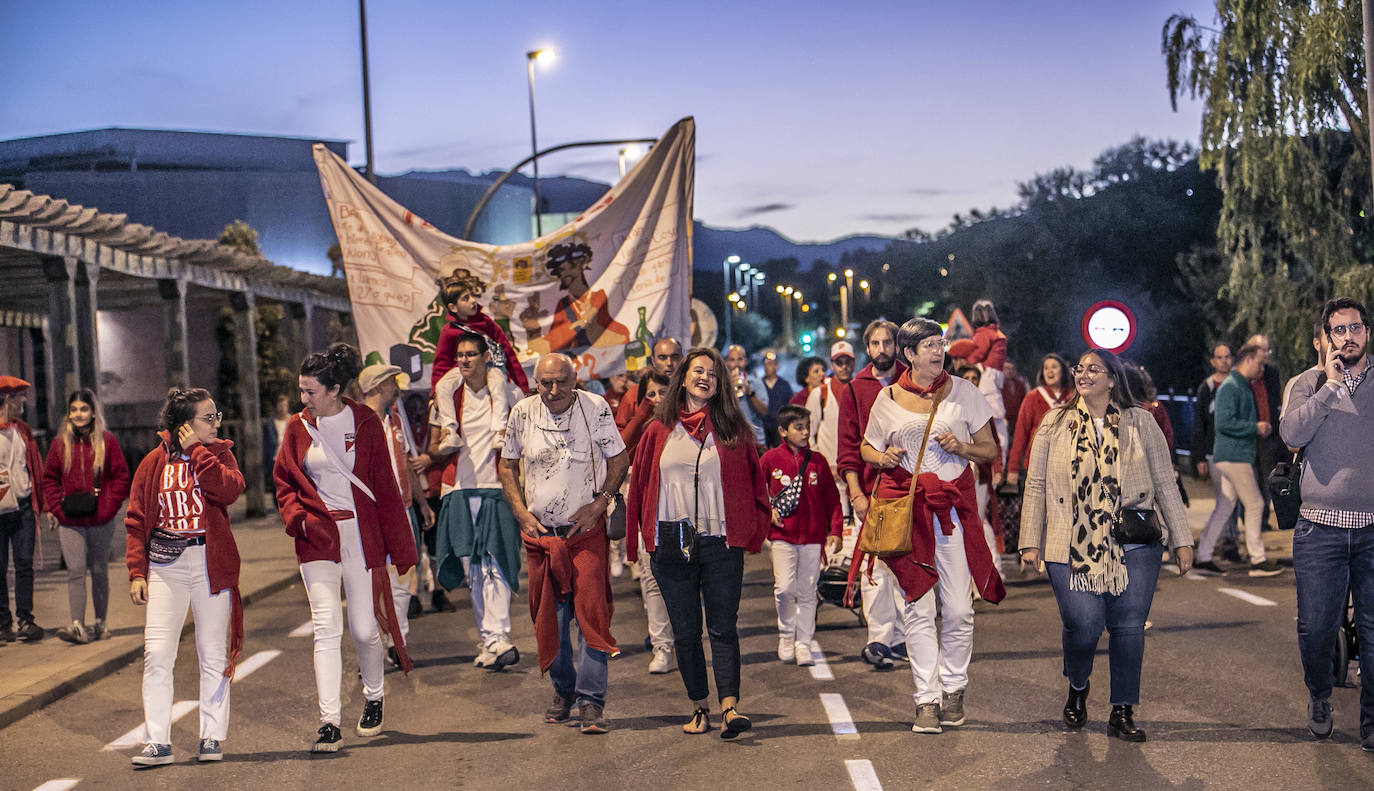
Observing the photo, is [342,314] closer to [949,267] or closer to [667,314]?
[667,314]

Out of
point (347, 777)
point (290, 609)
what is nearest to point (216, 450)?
point (347, 777)

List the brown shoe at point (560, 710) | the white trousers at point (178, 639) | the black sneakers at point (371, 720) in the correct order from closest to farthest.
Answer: the white trousers at point (178, 639), the black sneakers at point (371, 720), the brown shoe at point (560, 710)

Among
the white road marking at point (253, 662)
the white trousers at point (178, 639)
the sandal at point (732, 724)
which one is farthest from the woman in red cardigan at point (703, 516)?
the white road marking at point (253, 662)

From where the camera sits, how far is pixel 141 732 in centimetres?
805

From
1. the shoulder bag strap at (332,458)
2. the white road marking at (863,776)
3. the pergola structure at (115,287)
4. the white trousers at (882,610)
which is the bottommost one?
the white road marking at (863,776)

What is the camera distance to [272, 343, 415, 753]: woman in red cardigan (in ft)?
24.1

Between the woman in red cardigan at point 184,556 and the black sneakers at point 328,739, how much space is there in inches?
18.2

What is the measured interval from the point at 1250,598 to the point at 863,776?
619 centimetres

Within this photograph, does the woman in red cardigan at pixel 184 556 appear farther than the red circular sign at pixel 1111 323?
No

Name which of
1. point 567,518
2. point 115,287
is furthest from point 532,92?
point 567,518

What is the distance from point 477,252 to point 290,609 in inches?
167

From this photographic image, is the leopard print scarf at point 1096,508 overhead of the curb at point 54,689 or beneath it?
overhead

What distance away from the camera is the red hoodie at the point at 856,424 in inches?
311

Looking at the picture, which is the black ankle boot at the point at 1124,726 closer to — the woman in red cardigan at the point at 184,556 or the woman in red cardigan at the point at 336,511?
the woman in red cardigan at the point at 336,511
